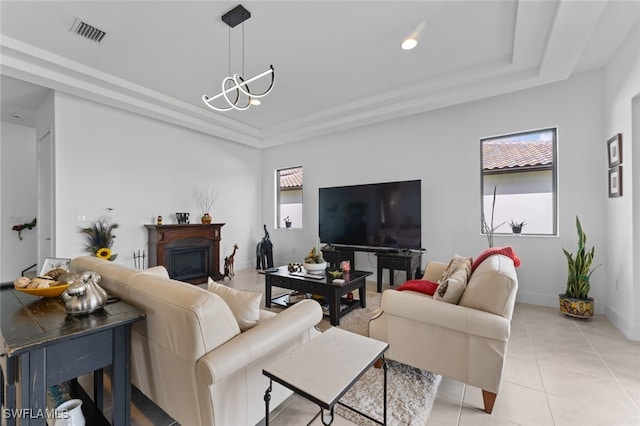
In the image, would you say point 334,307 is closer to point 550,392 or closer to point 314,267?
point 314,267

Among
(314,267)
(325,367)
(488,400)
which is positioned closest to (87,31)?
(314,267)

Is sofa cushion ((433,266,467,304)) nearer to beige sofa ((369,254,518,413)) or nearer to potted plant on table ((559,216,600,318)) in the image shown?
beige sofa ((369,254,518,413))

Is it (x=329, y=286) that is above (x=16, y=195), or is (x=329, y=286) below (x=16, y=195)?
below

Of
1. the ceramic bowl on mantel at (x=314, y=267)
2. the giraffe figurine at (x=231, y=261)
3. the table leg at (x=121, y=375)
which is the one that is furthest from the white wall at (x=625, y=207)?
the giraffe figurine at (x=231, y=261)

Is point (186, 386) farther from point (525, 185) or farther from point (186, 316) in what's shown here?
point (525, 185)

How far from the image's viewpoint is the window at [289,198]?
20.6 ft

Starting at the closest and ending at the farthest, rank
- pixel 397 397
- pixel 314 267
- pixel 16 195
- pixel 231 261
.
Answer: pixel 397 397
pixel 314 267
pixel 16 195
pixel 231 261

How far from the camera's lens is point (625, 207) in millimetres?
2840

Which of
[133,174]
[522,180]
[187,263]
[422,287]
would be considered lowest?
[187,263]

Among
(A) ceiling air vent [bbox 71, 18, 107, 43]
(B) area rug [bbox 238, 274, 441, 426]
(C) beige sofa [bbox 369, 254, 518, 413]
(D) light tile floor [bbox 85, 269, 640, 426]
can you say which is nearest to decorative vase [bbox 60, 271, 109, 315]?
(D) light tile floor [bbox 85, 269, 640, 426]

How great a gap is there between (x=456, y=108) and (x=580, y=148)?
1.66 metres

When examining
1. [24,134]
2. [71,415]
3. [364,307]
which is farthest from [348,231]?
[24,134]

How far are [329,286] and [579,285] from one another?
3.00 meters

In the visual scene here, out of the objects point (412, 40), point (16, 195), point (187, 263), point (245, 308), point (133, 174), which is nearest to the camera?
point (245, 308)
